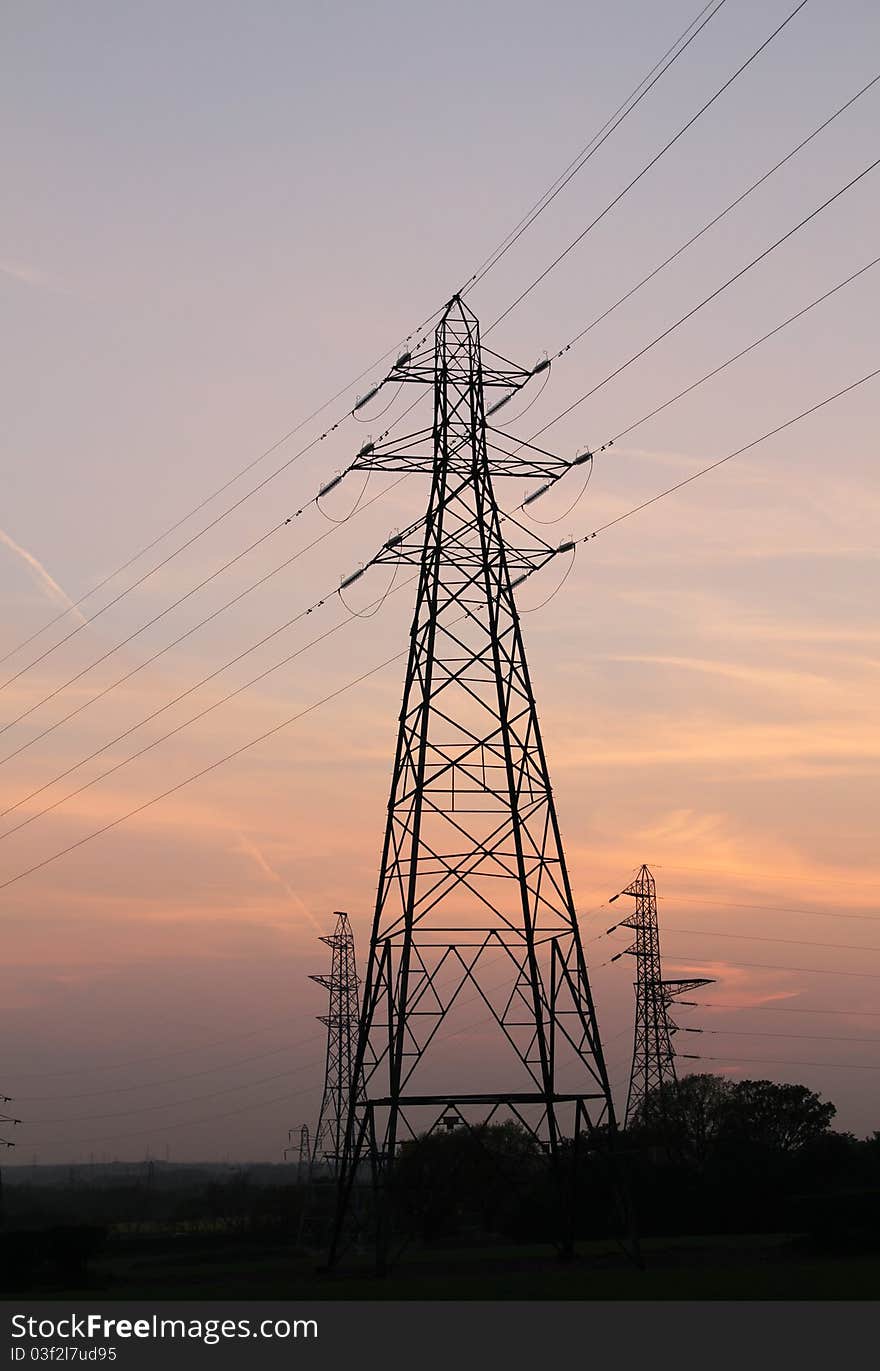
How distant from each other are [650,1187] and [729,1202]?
4087mm

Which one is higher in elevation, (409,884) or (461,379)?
(461,379)

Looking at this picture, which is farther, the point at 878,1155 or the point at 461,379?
the point at 878,1155

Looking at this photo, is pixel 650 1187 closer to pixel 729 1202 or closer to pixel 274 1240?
pixel 729 1202

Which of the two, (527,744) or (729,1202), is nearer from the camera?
(527,744)
